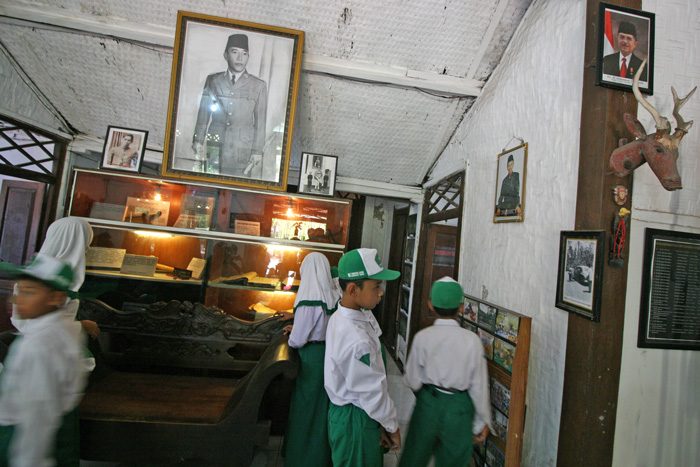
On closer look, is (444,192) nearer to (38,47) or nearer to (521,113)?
(521,113)

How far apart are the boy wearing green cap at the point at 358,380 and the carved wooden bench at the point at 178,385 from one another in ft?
1.88

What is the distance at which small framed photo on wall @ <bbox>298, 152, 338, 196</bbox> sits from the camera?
4.20 m

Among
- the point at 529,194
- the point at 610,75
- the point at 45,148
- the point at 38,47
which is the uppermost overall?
the point at 38,47

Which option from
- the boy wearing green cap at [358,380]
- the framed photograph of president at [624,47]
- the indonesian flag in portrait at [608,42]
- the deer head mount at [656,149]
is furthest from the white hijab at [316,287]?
the indonesian flag in portrait at [608,42]

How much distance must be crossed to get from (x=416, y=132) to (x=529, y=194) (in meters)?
1.98

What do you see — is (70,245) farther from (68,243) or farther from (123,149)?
(123,149)

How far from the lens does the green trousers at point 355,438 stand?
70.0 inches

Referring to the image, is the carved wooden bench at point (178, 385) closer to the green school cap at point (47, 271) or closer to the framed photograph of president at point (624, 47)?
the green school cap at point (47, 271)

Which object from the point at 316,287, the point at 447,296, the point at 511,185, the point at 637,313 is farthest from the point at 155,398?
the point at 637,313

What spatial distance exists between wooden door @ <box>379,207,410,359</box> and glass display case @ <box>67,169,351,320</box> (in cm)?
213

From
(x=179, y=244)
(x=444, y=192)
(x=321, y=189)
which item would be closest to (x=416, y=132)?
(x=444, y=192)

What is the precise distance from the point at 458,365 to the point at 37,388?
2081 millimetres

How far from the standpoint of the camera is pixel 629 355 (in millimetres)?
2082

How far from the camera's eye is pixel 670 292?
83.0 inches
